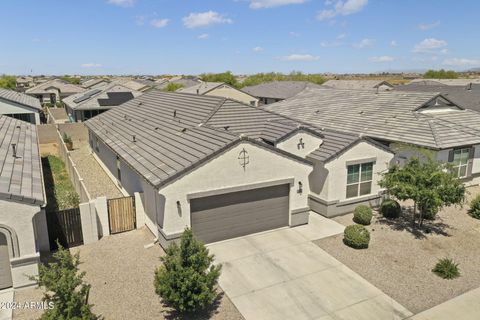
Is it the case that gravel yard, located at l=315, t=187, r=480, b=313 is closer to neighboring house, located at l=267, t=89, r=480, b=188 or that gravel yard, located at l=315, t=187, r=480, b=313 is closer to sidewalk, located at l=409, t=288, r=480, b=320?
sidewalk, located at l=409, t=288, r=480, b=320

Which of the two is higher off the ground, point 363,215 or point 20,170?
point 20,170

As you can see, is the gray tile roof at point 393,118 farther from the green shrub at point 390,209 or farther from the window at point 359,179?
the green shrub at point 390,209

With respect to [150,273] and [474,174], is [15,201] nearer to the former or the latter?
[150,273]

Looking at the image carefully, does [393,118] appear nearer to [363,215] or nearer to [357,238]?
[363,215]

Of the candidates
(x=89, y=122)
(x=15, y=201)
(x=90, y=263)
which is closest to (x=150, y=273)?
(x=90, y=263)

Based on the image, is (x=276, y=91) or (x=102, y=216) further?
(x=276, y=91)

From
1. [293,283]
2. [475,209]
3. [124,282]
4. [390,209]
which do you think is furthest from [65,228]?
[475,209]
